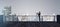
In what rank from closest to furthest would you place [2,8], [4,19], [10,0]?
[4,19], [2,8], [10,0]

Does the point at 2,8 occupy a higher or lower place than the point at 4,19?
higher

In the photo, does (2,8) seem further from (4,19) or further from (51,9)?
(51,9)

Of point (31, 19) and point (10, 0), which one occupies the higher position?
point (10, 0)

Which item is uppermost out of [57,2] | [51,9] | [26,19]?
[57,2]

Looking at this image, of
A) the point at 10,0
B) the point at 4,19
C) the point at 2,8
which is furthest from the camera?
the point at 10,0

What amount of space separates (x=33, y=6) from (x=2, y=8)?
1643 mm

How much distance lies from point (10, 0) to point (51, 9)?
218 centimetres

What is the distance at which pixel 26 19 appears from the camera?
5.10 meters

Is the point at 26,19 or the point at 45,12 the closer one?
the point at 26,19

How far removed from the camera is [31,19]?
499 centimetres

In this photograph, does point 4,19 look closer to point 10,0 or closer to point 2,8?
point 2,8

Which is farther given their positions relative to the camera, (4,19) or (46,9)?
(46,9)

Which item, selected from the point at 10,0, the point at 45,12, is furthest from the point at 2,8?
the point at 45,12

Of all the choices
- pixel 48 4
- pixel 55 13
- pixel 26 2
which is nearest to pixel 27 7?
pixel 26 2
